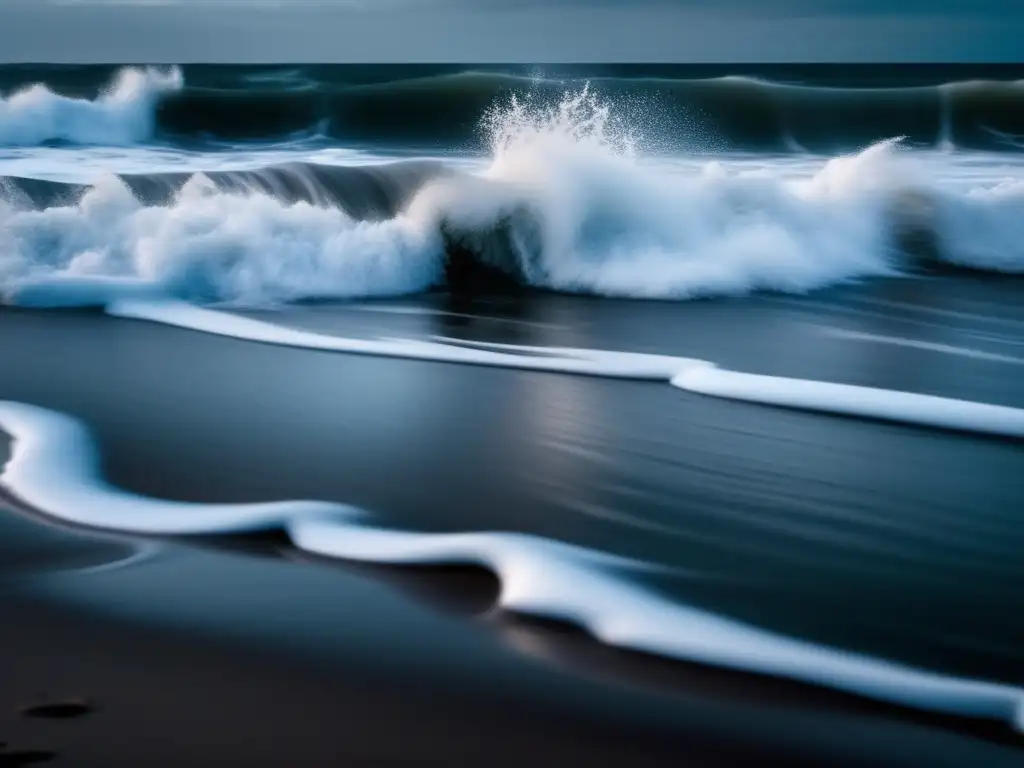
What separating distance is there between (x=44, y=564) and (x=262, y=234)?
5.35 m

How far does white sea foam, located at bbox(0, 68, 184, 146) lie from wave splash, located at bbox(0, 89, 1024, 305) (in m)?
11.6

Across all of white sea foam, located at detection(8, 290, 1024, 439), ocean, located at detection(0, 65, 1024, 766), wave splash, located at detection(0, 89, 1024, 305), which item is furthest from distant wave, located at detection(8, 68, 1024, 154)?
white sea foam, located at detection(8, 290, 1024, 439)

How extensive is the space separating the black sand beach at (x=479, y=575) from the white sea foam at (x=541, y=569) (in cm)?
7

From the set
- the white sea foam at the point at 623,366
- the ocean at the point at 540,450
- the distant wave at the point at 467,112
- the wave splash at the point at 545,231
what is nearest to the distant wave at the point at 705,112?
A: the distant wave at the point at 467,112

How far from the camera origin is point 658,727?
8.50ft

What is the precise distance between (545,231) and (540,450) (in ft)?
16.7

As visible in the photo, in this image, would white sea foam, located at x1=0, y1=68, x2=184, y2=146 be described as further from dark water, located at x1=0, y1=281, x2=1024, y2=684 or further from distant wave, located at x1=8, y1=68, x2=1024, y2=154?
dark water, located at x1=0, y1=281, x2=1024, y2=684

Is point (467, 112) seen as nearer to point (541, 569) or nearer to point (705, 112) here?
point (705, 112)

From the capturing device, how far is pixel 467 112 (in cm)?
2842

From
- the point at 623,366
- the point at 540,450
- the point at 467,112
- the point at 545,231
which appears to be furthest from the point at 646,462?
the point at 467,112

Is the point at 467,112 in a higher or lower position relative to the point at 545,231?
higher

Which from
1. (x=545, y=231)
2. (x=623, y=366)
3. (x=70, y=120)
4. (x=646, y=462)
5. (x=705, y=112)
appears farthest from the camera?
(x=705, y=112)

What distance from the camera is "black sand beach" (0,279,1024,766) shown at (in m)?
2.55

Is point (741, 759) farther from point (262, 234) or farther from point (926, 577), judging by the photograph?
point (262, 234)
